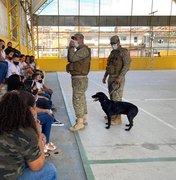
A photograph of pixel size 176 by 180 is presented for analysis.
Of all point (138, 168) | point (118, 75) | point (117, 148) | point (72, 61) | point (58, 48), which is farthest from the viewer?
point (58, 48)

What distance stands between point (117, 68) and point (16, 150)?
2.89 metres

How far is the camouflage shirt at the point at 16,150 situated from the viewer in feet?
4.67

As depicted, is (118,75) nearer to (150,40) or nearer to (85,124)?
(85,124)

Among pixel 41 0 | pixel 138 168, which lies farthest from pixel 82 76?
pixel 41 0

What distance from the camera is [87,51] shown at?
3729mm

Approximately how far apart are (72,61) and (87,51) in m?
0.27

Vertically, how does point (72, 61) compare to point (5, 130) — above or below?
above

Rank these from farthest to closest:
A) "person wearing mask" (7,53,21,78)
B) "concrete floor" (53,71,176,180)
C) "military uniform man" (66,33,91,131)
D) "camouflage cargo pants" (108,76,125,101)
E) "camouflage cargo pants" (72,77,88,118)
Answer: "person wearing mask" (7,53,21,78)
"camouflage cargo pants" (108,76,125,101)
"camouflage cargo pants" (72,77,88,118)
"military uniform man" (66,33,91,131)
"concrete floor" (53,71,176,180)

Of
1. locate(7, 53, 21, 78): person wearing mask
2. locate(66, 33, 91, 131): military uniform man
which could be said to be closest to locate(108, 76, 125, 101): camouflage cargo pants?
locate(66, 33, 91, 131): military uniform man

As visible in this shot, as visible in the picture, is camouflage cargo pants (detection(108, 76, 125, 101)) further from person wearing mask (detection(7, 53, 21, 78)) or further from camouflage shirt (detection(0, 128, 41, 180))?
camouflage shirt (detection(0, 128, 41, 180))

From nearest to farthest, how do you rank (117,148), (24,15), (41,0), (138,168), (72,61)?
1. (138,168)
2. (117,148)
3. (72,61)
4. (41,0)
5. (24,15)

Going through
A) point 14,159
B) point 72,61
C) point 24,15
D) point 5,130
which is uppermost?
point 24,15

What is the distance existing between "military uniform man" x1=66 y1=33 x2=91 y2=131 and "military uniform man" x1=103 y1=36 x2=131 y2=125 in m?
0.52

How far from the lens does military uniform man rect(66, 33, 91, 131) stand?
367 cm
